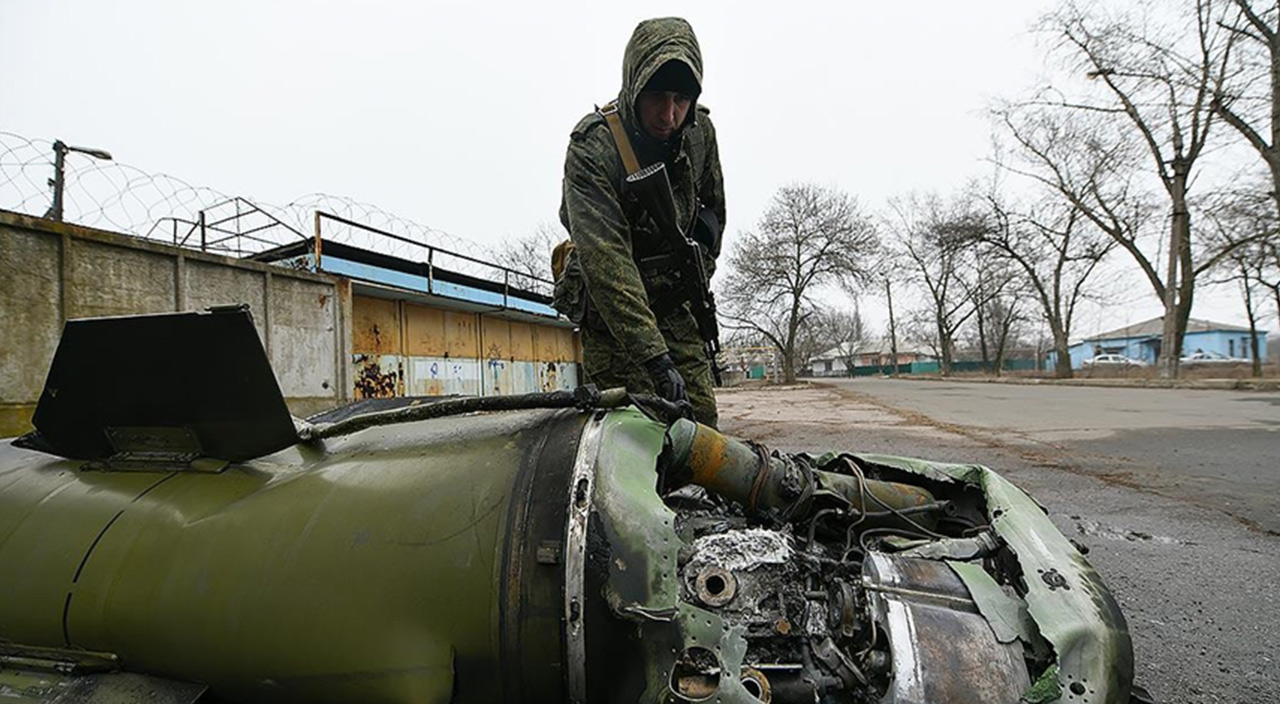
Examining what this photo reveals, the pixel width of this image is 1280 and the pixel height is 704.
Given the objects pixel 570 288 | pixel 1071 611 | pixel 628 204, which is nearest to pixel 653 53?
pixel 628 204

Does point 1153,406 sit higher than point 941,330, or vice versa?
point 941,330

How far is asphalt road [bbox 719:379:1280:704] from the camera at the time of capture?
206 centimetres

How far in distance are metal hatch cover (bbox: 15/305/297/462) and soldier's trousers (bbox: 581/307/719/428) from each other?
51.4 inches

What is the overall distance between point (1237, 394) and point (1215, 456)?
10.4 meters

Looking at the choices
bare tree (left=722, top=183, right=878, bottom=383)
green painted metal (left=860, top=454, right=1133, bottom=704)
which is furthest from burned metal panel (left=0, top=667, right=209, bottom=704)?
bare tree (left=722, top=183, right=878, bottom=383)

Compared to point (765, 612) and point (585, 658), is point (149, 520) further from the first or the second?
point (765, 612)

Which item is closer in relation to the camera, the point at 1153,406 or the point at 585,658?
the point at 585,658

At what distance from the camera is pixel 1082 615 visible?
51.1 inches

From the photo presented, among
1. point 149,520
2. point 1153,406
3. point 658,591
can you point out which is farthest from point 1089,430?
point 149,520

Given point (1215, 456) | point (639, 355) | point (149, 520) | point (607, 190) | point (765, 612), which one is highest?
point (607, 190)

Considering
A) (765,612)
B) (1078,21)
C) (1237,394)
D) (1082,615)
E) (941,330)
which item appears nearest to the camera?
(1082,615)

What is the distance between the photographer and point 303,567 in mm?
1294

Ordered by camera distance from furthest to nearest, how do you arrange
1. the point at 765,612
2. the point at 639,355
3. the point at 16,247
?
the point at 16,247 → the point at 639,355 → the point at 765,612

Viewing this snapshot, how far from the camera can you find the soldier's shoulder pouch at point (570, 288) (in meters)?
2.62
